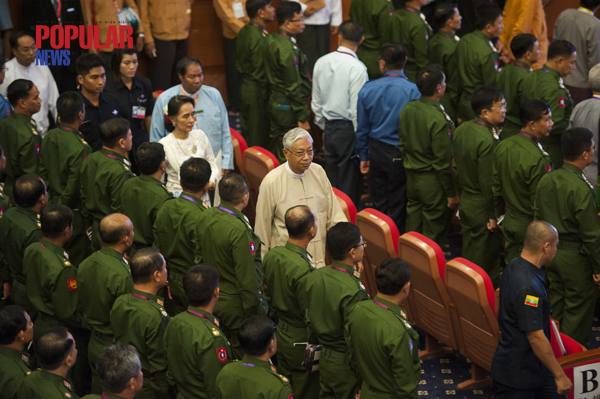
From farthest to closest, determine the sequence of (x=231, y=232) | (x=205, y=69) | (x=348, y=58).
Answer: (x=205, y=69) → (x=348, y=58) → (x=231, y=232)

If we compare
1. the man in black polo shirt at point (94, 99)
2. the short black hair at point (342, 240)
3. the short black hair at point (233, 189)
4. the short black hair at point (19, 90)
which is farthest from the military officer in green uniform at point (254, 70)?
the short black hair at point (342, 240)

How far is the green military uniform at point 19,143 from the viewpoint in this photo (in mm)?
5453

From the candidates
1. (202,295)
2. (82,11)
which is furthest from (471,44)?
(202,295)

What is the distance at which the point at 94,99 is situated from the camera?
18.8 ft

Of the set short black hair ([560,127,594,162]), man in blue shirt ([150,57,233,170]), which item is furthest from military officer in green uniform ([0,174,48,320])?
short black hair ([560,127,594,162])

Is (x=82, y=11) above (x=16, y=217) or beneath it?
above

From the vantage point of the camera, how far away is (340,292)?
3.60 m

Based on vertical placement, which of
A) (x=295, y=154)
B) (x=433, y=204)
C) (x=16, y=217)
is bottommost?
(x=433, y=204)

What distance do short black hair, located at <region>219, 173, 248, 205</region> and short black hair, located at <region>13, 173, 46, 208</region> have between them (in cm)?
131

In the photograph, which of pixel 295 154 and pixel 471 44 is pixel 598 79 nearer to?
pixel 471 44

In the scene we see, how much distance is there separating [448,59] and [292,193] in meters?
3.45

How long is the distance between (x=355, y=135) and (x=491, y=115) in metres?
1.49

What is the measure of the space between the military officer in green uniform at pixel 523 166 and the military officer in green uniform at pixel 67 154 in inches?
119

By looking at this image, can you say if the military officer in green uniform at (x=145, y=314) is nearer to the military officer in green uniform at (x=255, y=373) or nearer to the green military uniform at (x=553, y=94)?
the military officer in green uniform at (x=255, y=373)
